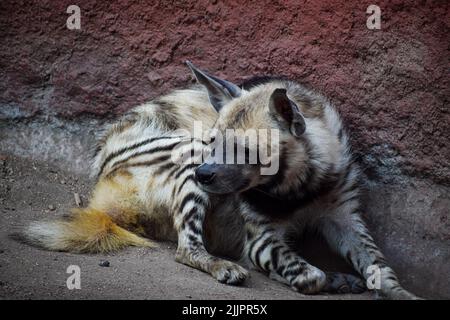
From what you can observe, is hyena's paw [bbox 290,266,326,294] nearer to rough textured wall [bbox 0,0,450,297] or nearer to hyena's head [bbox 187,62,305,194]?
hyena's head [bbox 187,62,305,194]

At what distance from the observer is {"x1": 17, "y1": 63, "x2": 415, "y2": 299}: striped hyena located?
11.6ft

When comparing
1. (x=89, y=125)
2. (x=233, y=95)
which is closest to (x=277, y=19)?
(x=233, y=95)

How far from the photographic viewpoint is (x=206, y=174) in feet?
11.4

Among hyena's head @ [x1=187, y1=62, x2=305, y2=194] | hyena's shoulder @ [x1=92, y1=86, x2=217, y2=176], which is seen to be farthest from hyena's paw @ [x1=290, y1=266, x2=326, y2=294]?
hyena's shoulder @ [x1=92, y1=86, x2=217, y2=176]

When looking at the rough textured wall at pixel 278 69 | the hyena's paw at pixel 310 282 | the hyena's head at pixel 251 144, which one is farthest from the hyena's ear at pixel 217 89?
the hyena's paw at pixel 310 282

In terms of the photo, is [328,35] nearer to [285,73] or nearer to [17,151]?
[285,73]

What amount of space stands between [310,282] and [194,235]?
2.21ft

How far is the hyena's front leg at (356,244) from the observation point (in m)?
3.61

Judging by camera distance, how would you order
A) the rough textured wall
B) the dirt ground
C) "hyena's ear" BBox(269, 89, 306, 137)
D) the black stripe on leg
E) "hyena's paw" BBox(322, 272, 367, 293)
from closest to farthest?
the dirt ground < "hyena's ear" BBox(269, 89, 306, 137) < "hyena's paw" BBox(322, 272, 367, 293) < the rough textured wall < the black stripe on leg

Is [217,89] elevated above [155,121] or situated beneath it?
elevated above

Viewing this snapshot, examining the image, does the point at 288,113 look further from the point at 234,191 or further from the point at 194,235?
the point at 194,235

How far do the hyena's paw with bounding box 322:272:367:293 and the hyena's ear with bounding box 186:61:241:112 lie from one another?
106 cm

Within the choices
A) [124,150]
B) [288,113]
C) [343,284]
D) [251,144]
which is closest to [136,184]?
[124,150]

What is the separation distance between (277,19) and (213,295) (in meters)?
1.73
